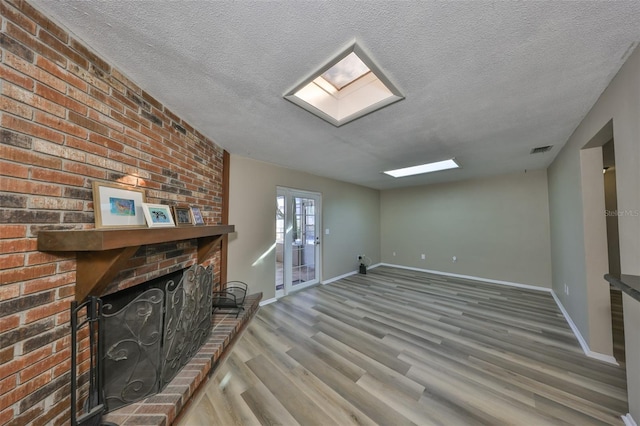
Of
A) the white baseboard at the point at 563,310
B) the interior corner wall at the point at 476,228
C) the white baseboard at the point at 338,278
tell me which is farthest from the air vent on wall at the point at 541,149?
the white baseboard at the point at 338,278

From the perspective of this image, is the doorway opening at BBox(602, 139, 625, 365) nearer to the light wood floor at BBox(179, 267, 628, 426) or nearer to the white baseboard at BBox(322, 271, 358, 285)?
the light wood floor at BBox(179, 267, 628, 426)

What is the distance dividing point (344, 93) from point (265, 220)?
235 cm

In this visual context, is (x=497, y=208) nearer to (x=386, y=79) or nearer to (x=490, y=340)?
(x=490, y=340)

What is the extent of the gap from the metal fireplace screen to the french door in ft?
7.02

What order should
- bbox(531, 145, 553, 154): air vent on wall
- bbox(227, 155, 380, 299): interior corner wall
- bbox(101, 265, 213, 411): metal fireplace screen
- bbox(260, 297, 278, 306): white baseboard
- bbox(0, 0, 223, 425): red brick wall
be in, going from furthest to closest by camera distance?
bbox(260, 297, 278, 306): white baseboard < bbox(227, 155, 380, 299): interior corner wall < bbox(531, 145, 553, 154): air vent on wall < bbox(101, 265, 213, 411): metal fireplace screen < bbox(0, 0, 223, 425): red brick wall

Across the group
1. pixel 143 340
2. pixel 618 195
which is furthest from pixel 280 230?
pixel 618 195

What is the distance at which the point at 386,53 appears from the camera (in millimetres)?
1239

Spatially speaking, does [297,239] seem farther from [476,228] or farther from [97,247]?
[476,228]

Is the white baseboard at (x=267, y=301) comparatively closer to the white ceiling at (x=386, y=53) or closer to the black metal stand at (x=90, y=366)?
the black metal stand at (x=90, y=366)

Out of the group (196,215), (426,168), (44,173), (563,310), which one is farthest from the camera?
(426,168)

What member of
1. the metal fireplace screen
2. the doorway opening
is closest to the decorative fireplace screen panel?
the metal fireplace screen

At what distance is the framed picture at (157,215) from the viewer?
1.60 meters

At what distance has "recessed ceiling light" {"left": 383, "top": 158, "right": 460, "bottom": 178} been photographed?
349 centimetres

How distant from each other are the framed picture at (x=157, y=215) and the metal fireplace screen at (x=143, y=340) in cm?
46
